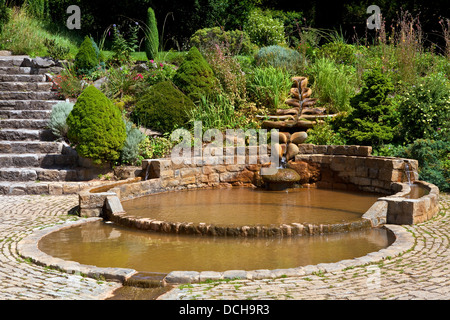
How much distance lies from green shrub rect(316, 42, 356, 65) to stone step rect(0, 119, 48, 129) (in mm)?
7295

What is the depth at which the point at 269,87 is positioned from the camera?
11875mm

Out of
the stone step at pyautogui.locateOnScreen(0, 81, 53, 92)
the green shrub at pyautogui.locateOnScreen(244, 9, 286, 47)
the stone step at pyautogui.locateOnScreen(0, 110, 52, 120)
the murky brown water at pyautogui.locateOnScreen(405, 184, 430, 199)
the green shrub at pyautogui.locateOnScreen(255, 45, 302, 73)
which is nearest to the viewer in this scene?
the murky brown water at pyautogui.locateOnScreen(405, 184, 430, 199)

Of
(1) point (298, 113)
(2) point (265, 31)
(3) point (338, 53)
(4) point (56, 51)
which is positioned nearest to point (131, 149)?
(1) point (298, 113)

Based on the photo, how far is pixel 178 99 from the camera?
11.0 meters

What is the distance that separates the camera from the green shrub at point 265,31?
1662 centimetres

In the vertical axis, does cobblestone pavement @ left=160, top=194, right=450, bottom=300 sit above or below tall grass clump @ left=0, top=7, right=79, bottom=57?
below

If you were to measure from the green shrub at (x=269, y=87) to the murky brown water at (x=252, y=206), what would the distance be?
2.78 m

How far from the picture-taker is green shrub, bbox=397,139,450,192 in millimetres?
8766

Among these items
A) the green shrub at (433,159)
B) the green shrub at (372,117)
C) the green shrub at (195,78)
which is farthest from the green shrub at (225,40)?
the green shrub at (433,159)

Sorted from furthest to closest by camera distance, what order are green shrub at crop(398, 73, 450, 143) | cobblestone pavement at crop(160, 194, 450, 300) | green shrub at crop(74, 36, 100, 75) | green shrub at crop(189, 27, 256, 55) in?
green shrub at crop(189, 27, 256, 55)
green shrub at crop(74, 36, 100, 75)
green shrub at crop(398, 73, 450, 143)
cobblestone pavement at crop(160, 194, 450, 300)

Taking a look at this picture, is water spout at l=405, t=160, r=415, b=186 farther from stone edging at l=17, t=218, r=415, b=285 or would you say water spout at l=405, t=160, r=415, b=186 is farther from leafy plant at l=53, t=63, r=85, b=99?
leafy plant at l=53, t=63, r=85, b=99

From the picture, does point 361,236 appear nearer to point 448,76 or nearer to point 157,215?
point 157,215

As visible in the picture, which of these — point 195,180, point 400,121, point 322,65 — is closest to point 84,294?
point 195,180

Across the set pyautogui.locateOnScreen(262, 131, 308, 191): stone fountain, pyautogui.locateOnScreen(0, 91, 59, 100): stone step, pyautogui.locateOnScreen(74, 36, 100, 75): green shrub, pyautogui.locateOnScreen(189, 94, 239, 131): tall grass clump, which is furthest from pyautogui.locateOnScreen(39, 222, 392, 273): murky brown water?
pyautogui.locateOnScreen(74, 36, 100, 75): green shrub
